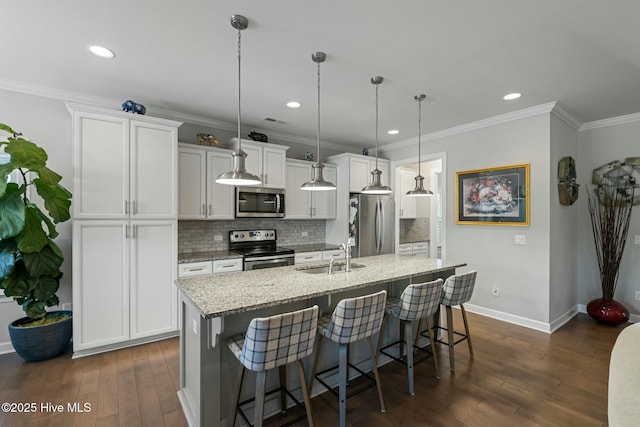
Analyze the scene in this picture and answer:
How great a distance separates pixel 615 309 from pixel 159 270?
17.7 ft

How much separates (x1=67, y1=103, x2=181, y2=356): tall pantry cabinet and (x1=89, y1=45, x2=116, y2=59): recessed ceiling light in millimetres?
652

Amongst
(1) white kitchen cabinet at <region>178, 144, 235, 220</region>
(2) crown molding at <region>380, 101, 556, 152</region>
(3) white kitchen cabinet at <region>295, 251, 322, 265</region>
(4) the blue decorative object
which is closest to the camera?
(4) the blue decorative object

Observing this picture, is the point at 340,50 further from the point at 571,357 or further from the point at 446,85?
the point at 571,357

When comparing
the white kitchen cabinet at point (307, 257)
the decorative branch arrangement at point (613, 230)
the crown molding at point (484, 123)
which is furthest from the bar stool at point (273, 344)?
the decorative branch arrangement at point (613, 230)

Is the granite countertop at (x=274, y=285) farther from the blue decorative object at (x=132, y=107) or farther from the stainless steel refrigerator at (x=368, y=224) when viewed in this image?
the blue decorative object at (x=132, y=107)

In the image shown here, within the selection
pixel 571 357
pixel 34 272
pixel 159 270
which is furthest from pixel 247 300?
pixel 571 357

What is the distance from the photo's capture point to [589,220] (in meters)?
4.11

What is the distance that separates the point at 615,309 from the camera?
12.0 ft

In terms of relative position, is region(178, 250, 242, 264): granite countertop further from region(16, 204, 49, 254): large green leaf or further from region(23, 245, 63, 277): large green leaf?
region(16, 204, 49, 254): large green leaf

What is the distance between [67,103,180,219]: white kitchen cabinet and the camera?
9.25 feet

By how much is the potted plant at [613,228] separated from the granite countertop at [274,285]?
2.45 meters

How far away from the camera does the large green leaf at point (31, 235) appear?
2477 mm

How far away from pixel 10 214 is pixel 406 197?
202 inches

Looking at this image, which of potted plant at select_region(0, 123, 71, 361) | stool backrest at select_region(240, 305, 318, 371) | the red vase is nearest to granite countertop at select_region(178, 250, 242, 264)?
potted plant at select_region(0, 123, 71, 361)
